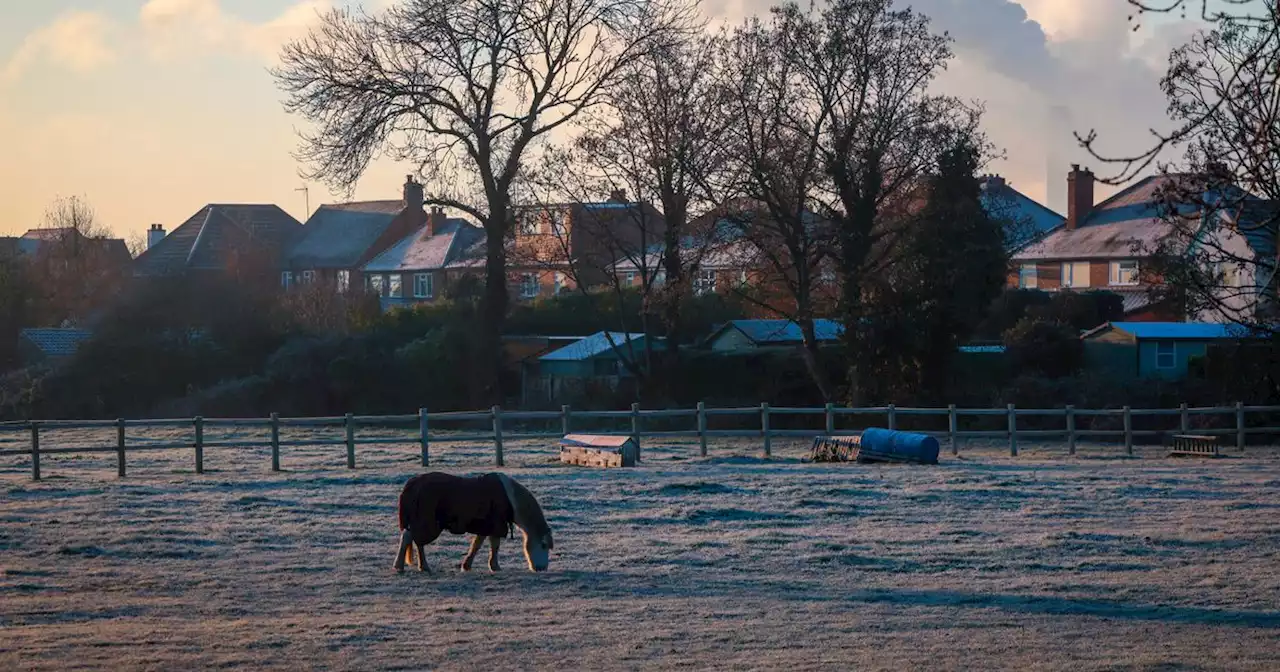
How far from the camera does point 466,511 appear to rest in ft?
44.0

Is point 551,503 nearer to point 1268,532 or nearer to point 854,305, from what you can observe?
point 1268,532

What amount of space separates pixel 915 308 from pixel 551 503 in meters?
21.4

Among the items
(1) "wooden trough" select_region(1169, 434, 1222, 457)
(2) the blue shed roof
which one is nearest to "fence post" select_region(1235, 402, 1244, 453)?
(1) "wooden trough" select_region(1169, 434, 1222, 457)

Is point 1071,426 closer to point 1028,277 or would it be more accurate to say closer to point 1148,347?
point 1148,347

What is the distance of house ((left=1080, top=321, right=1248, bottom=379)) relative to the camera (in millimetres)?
44531

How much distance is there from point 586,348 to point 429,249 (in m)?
→ 28.7

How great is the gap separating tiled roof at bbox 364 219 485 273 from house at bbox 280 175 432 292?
873 mm

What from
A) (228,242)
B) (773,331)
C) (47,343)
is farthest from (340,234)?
(773,331)

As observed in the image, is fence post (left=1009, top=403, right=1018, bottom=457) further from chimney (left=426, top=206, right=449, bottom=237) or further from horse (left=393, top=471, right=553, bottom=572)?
chimney (left=426, top=206, right=449, bottom=237)

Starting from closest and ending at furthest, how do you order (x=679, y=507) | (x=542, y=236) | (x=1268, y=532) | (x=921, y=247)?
(x=1268, y=532) < (x=679, y=507) < (x=921, y=247) < (x=542, y=236)

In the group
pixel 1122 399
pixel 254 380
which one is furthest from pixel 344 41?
pixel 1122 399

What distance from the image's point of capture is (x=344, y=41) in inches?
1674

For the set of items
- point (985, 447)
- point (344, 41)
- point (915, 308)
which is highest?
point (344, 41)

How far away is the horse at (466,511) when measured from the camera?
13.4m
